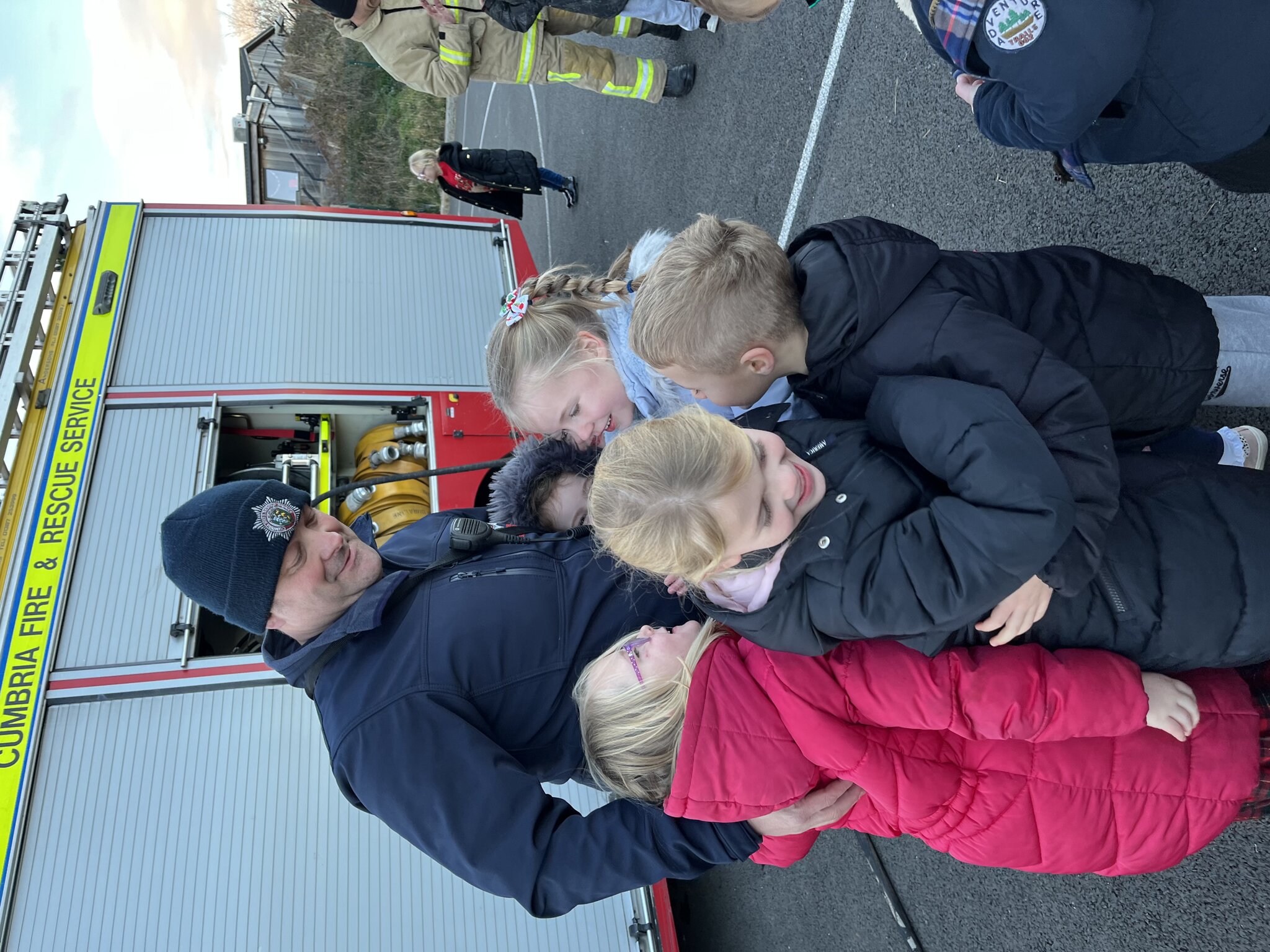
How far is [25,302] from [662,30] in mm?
4306

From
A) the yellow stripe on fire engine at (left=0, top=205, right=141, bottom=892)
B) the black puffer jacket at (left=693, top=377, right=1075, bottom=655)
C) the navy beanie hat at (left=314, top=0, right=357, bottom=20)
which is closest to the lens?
the black puffer jacket at (left=693, top=377, right=1075, bottom=655)

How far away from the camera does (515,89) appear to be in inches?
415

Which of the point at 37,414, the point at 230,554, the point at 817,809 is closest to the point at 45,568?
the point at 37,414

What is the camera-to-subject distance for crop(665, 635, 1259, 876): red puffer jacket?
5.76ft

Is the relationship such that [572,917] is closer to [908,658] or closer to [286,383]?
[908,658]

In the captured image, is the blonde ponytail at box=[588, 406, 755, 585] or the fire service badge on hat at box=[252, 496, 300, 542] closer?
the blonde ponytail at box=[588, 406, 755, 585]

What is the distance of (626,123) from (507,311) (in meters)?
4.53

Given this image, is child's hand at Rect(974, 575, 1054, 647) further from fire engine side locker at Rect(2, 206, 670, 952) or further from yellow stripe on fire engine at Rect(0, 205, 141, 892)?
yellow stripe on fire engine at Rect(0, 205, 141, 892)

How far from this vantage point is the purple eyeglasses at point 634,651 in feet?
6.59

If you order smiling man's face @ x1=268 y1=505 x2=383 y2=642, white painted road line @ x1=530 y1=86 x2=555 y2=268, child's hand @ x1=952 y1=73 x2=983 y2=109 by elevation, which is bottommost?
smiling man's face @ x1=268 y1=505 x2=383 y2=642

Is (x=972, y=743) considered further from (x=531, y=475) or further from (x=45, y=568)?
(x=45, y=568)

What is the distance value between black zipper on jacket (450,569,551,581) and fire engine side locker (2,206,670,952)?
194 cm

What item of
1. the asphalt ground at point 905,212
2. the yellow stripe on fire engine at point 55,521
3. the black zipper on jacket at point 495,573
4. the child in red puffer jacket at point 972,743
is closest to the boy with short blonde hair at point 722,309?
the child in red puffer jacket at point 972,743

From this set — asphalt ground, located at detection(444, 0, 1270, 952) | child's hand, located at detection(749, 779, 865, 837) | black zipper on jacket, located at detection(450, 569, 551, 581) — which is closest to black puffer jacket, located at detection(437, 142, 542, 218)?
asphalt ground, located at detection(444, 0, 1270, 952)
